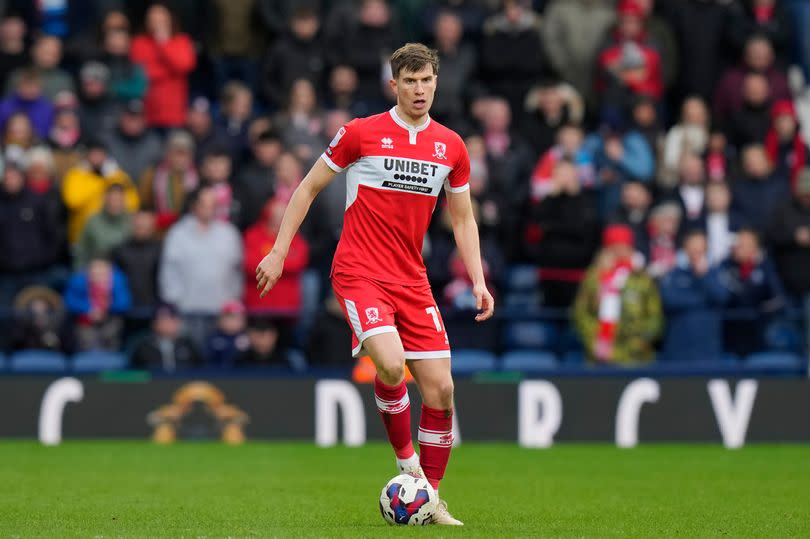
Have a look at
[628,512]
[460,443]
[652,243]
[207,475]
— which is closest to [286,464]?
[207,475]

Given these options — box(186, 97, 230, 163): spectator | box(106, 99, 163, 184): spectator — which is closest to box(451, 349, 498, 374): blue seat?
box(186, 97, 230, 163): spectator

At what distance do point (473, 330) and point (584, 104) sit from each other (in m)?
A: 4.16

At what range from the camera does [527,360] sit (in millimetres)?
16328

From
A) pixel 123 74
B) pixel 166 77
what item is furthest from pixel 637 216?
pixel 123 74

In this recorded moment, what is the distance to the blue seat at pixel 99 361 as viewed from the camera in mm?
15914

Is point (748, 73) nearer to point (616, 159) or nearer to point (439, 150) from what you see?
point (616, 159)

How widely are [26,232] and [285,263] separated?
9.27 feet

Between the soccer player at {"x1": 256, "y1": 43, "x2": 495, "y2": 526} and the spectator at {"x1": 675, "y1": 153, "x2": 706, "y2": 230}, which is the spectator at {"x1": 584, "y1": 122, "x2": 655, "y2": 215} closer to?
the spectator at {"x1": 675, "y1": 153, "x2": 706, "y2": 230}

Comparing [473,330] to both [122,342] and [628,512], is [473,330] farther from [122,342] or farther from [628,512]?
[628,512]

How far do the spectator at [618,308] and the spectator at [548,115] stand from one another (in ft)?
7.99

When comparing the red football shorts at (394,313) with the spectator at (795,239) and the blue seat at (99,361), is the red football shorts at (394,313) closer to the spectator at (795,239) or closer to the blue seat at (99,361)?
the blue seat at (99,361)

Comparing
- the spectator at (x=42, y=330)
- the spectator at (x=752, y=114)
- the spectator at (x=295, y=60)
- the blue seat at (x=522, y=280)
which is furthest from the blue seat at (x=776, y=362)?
the spectator at (x=42, y=330)

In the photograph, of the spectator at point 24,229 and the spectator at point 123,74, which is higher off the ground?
the spectator at point 123,74

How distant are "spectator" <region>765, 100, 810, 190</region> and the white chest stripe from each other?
390 inches
